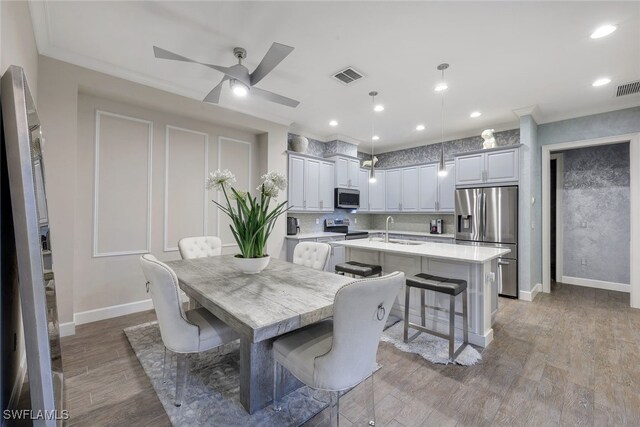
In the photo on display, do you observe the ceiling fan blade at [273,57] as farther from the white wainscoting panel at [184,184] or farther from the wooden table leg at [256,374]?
the wooden table leg at [256,374]

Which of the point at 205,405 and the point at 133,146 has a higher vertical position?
the point at 133,146

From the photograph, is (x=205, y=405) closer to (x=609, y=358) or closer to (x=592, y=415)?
(x=592, y=415)

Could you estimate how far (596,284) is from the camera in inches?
181

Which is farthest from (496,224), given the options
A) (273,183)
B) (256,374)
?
(256,374)

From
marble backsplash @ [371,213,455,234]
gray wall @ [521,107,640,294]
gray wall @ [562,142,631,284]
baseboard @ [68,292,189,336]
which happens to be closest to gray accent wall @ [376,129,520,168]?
gray wall @ [521,107,640,294]

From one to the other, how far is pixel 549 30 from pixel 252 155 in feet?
12.4

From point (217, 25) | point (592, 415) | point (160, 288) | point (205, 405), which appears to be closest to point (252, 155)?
point (217, 25)

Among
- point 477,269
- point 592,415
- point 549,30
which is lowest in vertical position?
point 592,415

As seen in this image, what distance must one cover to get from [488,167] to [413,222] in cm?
195

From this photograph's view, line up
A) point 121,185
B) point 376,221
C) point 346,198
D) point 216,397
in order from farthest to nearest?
point 376,221 → point 346,198 → point 121,185 → point 216,397

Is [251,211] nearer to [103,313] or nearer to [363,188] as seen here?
[103,313]

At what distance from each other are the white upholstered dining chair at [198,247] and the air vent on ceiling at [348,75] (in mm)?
2376

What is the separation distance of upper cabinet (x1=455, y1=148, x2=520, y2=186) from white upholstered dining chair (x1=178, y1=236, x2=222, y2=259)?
4.00 m

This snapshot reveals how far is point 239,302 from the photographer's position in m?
1.49
